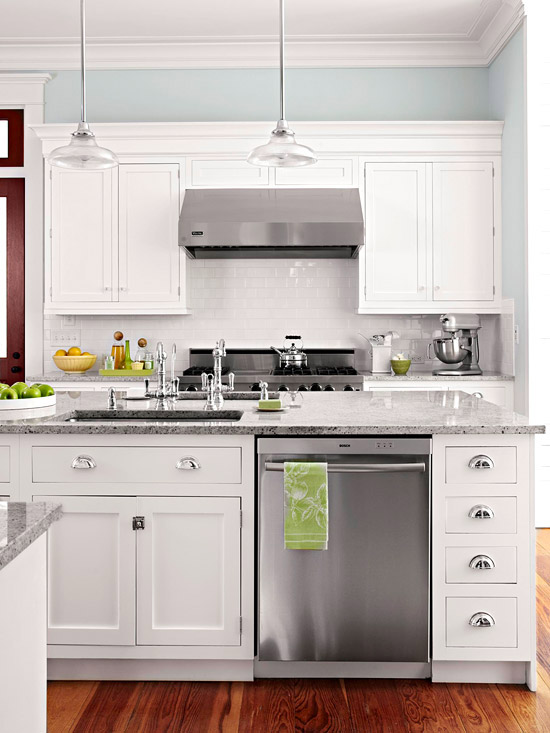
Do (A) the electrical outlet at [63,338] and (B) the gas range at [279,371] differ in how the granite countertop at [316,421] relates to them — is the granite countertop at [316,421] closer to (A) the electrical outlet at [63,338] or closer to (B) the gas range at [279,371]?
(B) the gas range at [279,371]

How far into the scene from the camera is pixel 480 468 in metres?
2.55

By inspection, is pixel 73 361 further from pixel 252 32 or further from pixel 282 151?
pixel 282 151

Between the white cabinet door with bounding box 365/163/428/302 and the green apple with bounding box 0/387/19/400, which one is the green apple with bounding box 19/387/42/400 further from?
the white cabinet door with bounding box 365/163/428/302

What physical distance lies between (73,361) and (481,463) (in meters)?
3.38

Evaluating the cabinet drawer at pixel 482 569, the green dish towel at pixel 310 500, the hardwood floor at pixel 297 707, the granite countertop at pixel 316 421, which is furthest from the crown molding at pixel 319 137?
the hardwood floor at pixel 297 707

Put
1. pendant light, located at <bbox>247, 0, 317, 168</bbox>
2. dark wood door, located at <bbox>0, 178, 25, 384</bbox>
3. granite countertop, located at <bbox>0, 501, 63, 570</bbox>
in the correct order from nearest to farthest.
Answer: granite countertop, located at <bbox>0, 501, 63, 570</bbox> → pendant light, located at <bbox>247, 0, 317, 168</bbox> → dark wood door, located at <bbox>0, 178, 25, 384</bbox>

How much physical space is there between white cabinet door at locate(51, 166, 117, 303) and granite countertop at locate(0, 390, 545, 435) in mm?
2023

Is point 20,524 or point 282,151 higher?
point 282,151

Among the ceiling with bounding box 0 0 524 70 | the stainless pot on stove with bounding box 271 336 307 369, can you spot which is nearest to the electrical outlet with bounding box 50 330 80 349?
the stainless pot on stove with bounding box 271 336 307 369

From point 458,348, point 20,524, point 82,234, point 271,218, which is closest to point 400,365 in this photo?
point 458,348

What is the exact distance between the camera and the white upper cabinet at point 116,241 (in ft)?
16.5

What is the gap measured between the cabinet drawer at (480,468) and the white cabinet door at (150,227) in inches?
116

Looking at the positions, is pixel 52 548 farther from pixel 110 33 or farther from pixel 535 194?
pixel 110 33

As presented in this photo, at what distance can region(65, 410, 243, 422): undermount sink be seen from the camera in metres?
2.90
